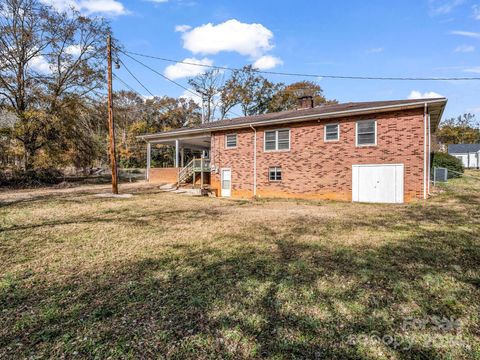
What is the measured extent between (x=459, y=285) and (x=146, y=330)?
3962 millimetres

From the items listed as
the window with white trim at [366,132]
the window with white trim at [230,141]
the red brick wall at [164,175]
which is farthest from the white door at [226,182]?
the window with white trim at [366,132]

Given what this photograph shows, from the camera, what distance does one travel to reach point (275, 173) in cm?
1617

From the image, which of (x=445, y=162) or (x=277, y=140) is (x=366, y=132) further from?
(x=445, y=162)

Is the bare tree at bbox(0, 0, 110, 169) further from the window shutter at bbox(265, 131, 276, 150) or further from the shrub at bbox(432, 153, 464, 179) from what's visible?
the shrub at bbox(432, 153, 464, 179)

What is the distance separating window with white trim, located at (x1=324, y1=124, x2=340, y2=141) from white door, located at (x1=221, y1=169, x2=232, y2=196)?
6.39 metres

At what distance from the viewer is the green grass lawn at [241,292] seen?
2574 millimetres

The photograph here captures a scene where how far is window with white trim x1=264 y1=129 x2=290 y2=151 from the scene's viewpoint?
51.8ft

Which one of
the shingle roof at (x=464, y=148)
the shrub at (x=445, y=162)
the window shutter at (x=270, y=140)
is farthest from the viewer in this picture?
the shingle roof at (x=464, y=148)

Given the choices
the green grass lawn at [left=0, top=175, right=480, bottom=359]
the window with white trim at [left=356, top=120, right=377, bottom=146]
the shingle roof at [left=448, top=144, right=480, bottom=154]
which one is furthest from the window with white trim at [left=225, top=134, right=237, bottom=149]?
the shingle roof at [left=448, top=144, right=480, bottom=154]

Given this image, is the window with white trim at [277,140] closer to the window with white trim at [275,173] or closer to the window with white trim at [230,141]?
the window with white trim at [275,173]

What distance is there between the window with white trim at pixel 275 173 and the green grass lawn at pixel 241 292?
8903mm

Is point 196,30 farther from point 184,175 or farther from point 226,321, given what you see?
point 226,321

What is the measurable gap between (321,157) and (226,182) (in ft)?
20.8

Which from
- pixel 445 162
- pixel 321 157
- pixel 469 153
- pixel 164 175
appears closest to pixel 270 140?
pixel 321 157
